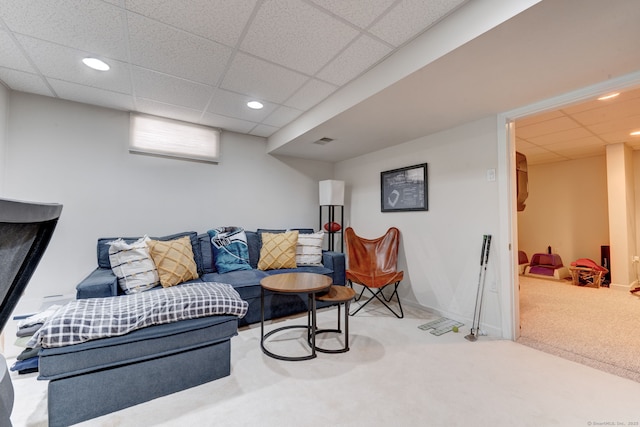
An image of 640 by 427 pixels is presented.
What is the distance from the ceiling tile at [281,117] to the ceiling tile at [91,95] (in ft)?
4.73

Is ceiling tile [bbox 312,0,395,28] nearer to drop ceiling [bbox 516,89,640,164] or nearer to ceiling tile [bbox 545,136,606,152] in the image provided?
drop ceiling [bbox 516,89,640,164]

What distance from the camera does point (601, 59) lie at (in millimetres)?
1708

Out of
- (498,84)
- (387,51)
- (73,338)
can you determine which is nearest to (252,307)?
(73,338)

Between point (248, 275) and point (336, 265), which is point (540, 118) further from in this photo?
point (248, 275)

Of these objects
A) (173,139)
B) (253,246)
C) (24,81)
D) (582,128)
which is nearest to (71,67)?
(24,81)

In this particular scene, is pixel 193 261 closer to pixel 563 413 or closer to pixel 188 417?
pixel 188 417

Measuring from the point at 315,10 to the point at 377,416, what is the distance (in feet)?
7.73

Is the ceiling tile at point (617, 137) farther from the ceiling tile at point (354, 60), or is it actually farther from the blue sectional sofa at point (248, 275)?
the blue sectional sofa at point (248, 275)

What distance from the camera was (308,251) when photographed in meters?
3.59

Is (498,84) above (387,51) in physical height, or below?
below

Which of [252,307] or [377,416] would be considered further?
[252,307]

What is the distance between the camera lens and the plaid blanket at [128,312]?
4.68 ft

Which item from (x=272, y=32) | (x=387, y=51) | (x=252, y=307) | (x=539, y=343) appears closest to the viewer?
(x=272, y=32)

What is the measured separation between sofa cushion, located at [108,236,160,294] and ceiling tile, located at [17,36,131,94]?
146 centimetres
